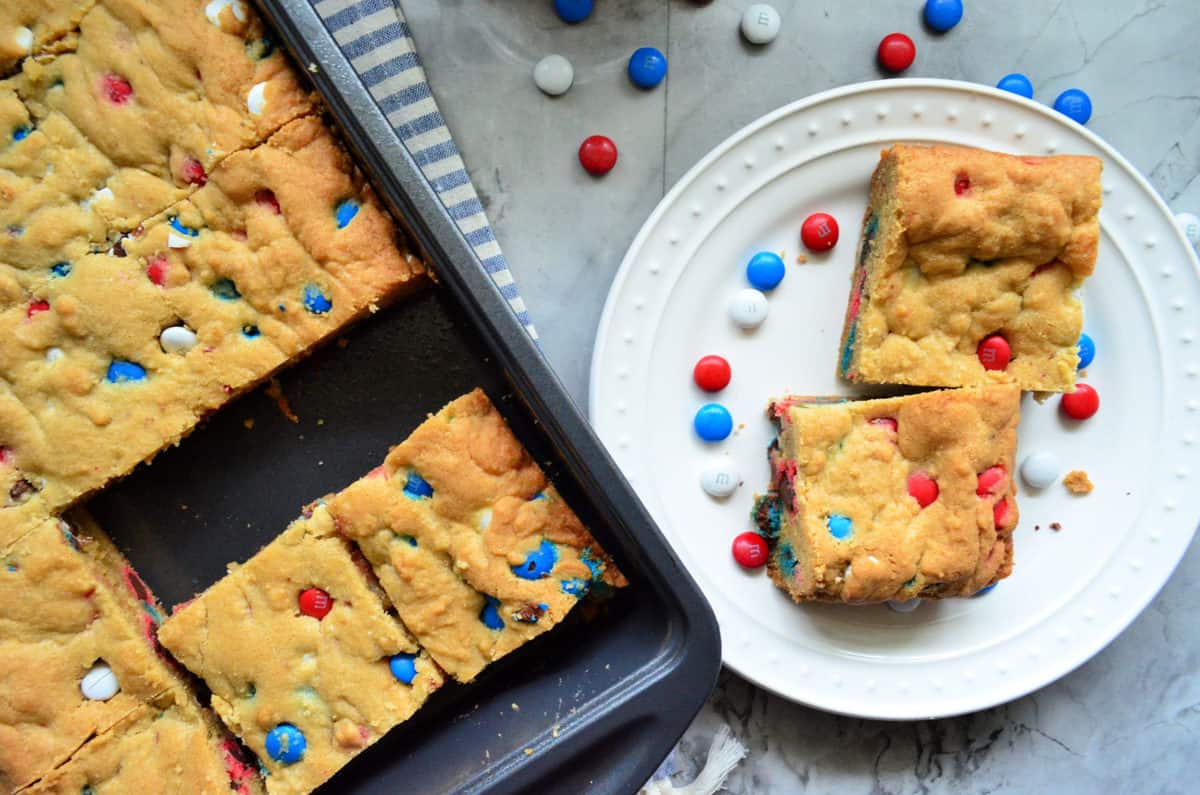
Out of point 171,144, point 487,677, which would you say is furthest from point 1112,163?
point 171,144

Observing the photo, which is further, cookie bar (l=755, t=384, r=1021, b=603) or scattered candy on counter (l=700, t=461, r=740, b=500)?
scattered candy on counter (l=700, t=461, r=740, b=500)

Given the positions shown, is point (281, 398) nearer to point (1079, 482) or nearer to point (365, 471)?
point (365, 471)

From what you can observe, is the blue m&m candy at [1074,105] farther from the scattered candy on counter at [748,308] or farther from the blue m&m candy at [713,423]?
the blue m&m candy at [713,423]

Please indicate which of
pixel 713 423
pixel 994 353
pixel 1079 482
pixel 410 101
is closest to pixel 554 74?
pixel 410 101

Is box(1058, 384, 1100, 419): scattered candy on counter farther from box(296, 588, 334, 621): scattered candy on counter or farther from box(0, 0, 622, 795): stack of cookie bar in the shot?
box(296, 588, 334, 621): scattered candy on counter

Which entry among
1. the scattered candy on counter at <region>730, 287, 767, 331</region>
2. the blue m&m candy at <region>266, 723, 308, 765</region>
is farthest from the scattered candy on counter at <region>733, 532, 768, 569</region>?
the blue m&m candy at <region>266, 723, 308, 765</region>
